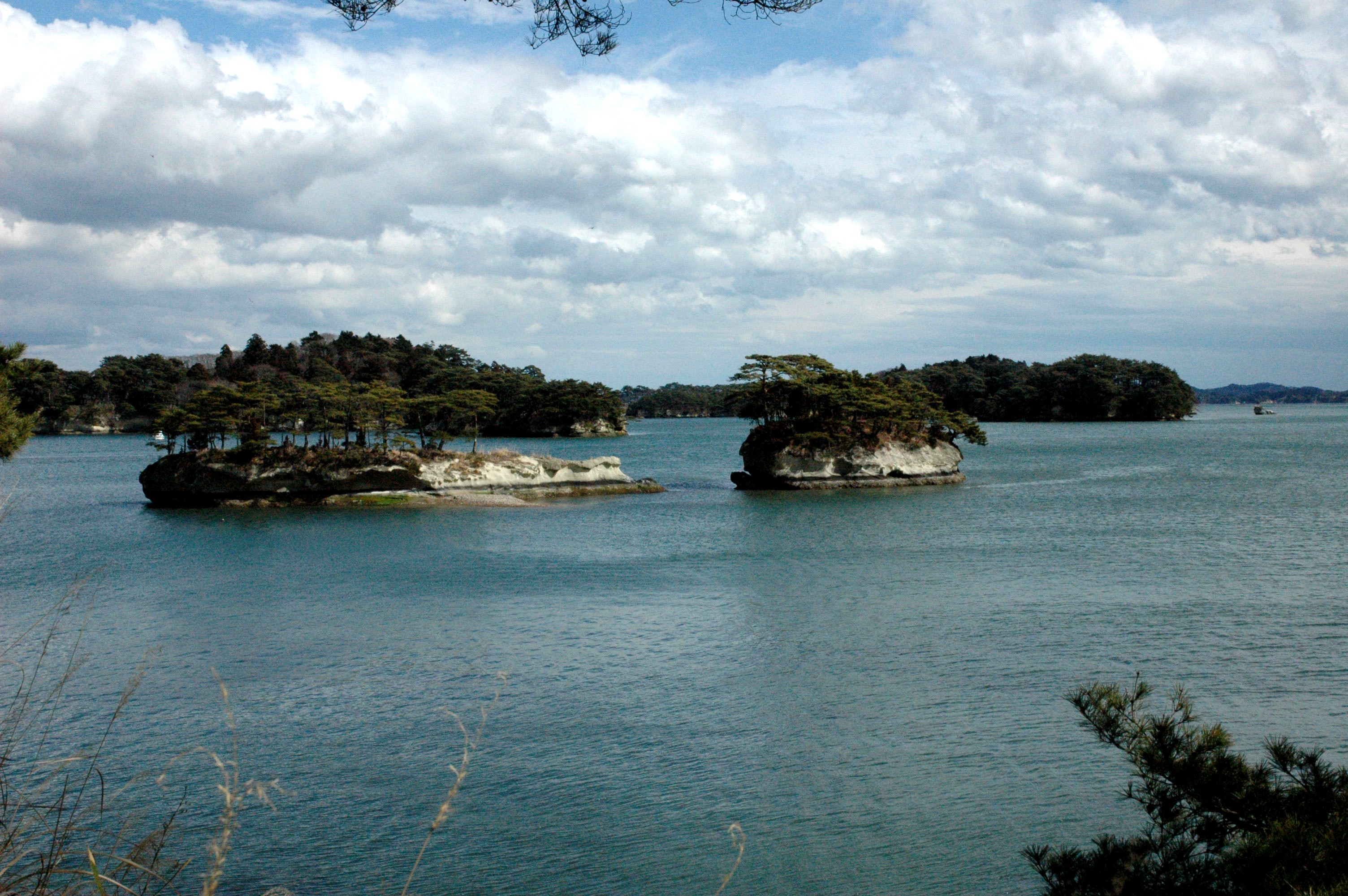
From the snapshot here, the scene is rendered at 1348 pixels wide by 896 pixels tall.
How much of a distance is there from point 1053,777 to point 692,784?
374cm

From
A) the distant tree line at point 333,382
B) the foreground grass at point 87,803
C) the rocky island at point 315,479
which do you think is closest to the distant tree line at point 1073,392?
the distant tree line at point 333,382

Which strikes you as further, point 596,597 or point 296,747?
point 596,597

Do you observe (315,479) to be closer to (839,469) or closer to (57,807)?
(839,469)

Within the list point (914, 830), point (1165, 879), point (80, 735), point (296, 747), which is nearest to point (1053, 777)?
point (914, 830)

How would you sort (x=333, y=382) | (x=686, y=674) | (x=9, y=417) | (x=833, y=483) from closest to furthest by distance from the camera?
1. (x=9, y=417)
2. (x=686, y=674)
3. (x=833, y=483)
4. (x=333, y=382)

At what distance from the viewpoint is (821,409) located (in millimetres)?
45188

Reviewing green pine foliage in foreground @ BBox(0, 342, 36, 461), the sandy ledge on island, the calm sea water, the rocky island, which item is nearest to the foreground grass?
the calm sea water

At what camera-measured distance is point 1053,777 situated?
33.2 ft

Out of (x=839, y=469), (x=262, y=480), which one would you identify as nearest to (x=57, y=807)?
(x=262, y=480)

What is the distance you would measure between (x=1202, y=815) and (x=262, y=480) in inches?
1514

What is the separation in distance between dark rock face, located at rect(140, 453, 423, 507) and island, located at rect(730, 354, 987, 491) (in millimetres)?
15619

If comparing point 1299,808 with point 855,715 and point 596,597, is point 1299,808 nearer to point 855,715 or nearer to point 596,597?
point 855,715

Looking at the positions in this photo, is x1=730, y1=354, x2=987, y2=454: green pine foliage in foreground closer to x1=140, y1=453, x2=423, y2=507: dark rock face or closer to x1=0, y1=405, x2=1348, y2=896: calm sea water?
x1=0, y1=405, x2=1348, y2=896: calm sea water

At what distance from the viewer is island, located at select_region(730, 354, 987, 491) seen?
1736 inches
